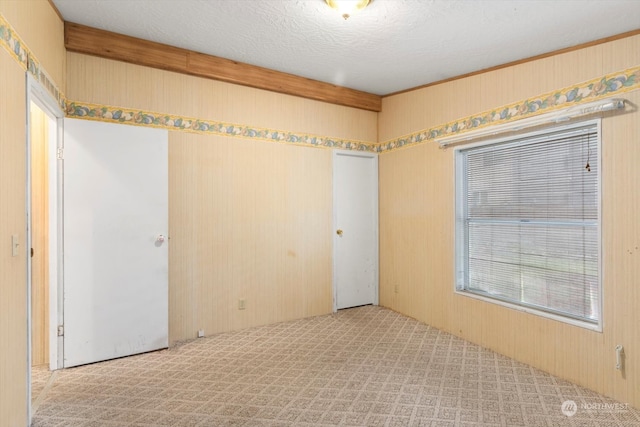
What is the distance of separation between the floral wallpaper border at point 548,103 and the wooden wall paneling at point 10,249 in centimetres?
353

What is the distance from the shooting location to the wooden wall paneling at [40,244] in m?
2.84

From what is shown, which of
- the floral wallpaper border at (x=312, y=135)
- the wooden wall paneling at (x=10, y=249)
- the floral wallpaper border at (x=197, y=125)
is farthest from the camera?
the floral wallpaper border at (x=197, y=125)

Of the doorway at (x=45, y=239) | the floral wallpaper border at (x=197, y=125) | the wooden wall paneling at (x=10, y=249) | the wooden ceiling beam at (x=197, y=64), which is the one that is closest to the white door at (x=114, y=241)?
the doorway at (x=45, y=239)

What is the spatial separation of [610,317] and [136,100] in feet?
13.9

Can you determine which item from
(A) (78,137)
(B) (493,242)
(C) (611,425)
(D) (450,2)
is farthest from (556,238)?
(A) (78,137)

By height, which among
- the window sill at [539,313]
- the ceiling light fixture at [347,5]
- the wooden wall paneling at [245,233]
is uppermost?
the ceiling light fixture at [347,5]

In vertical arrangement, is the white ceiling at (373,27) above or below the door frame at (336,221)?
above

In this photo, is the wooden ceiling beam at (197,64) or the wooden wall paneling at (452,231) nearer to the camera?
the wooden wall paneling at (452,231)

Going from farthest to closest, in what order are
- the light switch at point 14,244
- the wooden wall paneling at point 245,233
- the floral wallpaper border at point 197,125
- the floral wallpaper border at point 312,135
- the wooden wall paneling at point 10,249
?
the wooden wall paneling at point 245,233, the floral wallpaper border at point 197,125, the floral wallpaper border at point 312,135, the light switch at point 14,244, the wooden wall paneling at point 10,249

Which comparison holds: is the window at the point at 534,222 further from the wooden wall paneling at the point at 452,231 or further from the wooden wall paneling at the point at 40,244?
the wooden wall paneling at the point at 40,244

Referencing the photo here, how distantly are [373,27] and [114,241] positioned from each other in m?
2.79

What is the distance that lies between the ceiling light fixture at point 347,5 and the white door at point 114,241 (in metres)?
1.83

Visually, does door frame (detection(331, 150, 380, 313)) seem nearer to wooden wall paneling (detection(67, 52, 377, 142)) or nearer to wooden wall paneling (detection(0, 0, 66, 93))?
wooden wall paneling (detection(67, 52, 377, 142))

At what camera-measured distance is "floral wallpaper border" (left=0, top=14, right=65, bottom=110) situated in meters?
1.75
